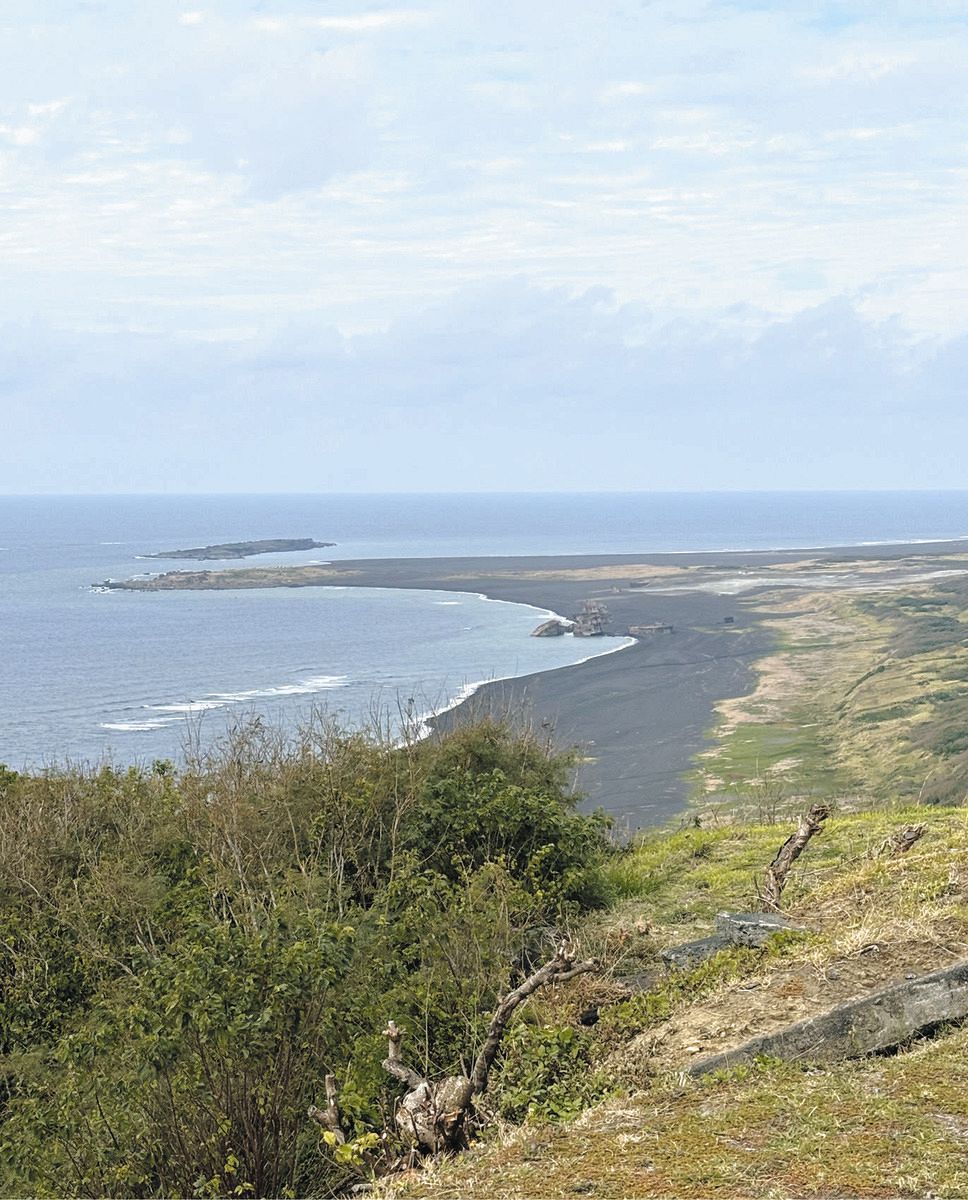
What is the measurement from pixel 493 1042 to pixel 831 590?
4561 inches

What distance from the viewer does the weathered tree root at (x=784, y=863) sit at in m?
12.1

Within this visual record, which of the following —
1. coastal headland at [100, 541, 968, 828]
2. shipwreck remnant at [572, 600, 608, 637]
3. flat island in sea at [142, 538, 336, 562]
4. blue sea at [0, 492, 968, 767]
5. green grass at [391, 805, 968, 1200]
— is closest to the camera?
green grass at [391, 805, 968, 1200]

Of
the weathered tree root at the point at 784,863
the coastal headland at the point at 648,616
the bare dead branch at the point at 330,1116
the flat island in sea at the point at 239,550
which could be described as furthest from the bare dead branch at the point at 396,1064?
the flat island in sea at the point at 239,550

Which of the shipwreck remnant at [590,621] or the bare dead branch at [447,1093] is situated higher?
the bare dead branch at [447,1093]

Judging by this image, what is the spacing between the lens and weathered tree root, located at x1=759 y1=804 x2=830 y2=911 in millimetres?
12102

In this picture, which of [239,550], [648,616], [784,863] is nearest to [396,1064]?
[784,863]

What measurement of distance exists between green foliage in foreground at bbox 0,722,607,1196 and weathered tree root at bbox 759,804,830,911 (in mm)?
2543

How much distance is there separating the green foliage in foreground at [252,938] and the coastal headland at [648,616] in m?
6.44

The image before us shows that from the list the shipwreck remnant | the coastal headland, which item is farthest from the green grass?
the shipwreck remnant

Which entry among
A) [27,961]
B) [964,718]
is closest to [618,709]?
[964,718]

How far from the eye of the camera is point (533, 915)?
43.2 feet

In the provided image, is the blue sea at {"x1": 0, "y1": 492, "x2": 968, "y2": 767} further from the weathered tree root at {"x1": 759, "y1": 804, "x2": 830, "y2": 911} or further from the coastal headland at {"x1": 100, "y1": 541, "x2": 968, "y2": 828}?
the weathered tree root at {"x1": 759, "y1": 804, "x2": 830, "y2": 911}

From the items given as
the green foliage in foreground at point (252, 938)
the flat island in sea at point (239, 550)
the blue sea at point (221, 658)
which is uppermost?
the flat island in sea at point (239, 550)

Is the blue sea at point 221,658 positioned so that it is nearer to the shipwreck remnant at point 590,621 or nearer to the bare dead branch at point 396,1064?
the shipwreck remnant at point 590,621
